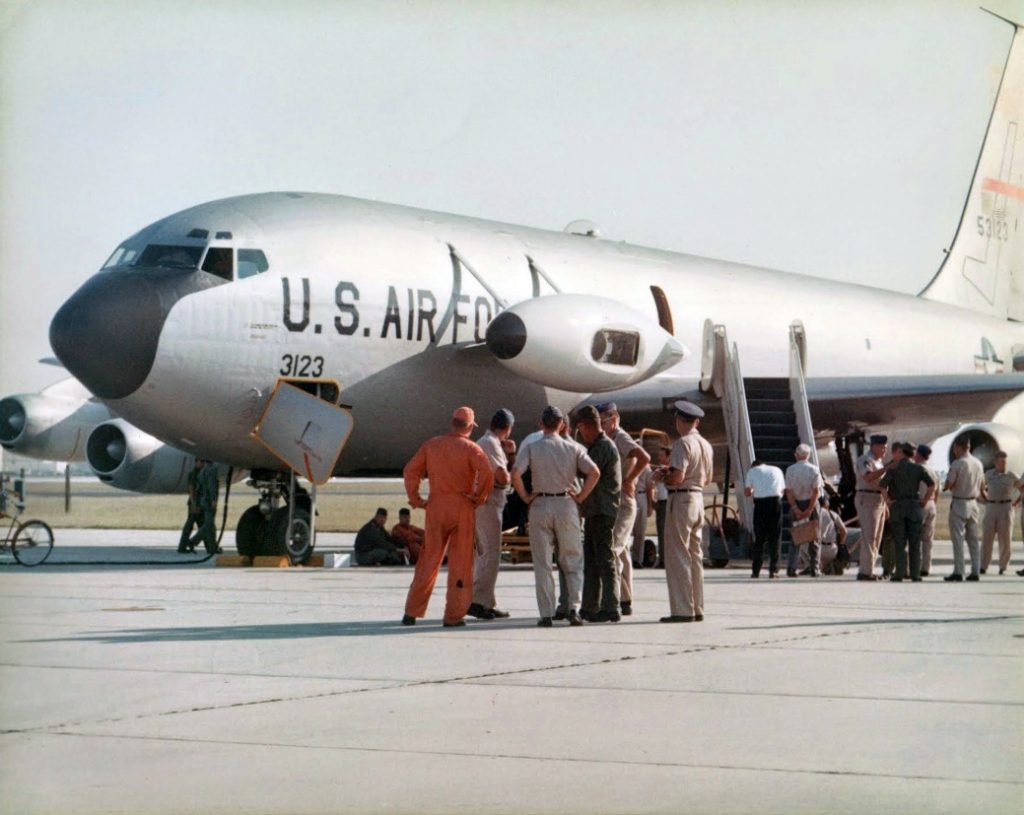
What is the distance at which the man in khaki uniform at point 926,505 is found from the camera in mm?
18844

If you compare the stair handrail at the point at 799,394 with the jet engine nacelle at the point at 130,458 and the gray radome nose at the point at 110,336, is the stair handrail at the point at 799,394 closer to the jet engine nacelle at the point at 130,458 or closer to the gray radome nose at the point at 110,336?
the gray radome nose at the point at 110,336

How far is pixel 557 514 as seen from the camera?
1285cm

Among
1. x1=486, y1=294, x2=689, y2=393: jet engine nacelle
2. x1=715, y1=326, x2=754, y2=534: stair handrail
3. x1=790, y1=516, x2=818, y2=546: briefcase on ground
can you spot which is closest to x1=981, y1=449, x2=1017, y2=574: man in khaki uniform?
x1=790, y1=516, x2=818, y2=546: briefcase on ground

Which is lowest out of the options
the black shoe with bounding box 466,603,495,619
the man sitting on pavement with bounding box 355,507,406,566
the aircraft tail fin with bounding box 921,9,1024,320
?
the black shoe with bounding box 466,603,495,619

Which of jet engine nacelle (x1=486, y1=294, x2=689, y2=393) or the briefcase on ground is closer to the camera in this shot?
the briefcase on ground

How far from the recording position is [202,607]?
14.0 metres

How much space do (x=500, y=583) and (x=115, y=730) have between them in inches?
427

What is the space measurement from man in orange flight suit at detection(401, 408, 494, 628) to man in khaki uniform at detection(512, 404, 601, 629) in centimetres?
39

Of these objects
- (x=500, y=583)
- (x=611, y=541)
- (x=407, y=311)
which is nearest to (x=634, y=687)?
(x=611, y=541)

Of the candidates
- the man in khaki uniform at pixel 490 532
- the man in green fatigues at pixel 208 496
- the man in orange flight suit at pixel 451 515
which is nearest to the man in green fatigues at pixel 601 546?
the man in khaki uniform at pixel 490 532

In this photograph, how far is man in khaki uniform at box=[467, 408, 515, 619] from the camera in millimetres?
13367

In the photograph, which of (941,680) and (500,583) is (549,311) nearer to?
(500,583)

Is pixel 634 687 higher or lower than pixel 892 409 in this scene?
lower

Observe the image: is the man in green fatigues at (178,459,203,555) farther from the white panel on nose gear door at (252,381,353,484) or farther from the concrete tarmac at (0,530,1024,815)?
the concrete tarmac at (0,530,1024,815)
